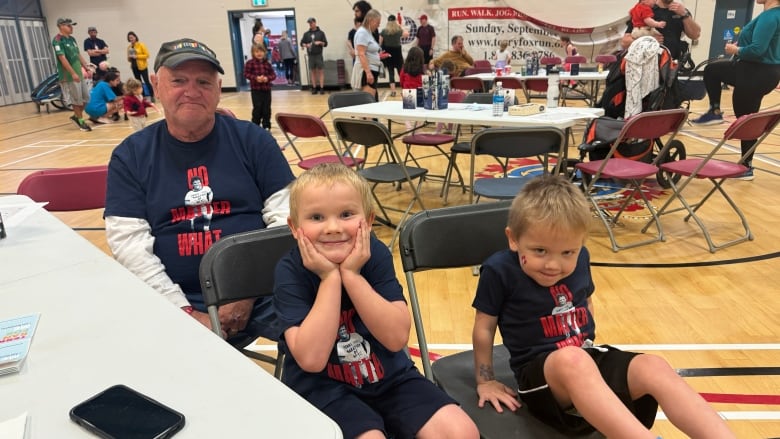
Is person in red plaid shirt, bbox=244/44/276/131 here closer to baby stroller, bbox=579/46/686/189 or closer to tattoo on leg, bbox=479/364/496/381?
baby stroller, bbox=579/46/686/189

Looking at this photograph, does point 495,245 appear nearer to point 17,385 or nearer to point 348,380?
point 348,380

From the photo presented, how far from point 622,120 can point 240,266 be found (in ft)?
13.3

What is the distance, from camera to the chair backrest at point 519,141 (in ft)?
10.9

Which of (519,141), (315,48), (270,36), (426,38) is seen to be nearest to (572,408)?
(519,141)

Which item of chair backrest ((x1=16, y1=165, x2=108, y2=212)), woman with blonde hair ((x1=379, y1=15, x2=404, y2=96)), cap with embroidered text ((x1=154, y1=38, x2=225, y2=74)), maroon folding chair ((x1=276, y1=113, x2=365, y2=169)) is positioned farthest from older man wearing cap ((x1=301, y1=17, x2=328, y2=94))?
cap with embroidered text ((x1=154, y1=38, x2=225, y2=74))

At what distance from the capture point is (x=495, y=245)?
5.87 ft

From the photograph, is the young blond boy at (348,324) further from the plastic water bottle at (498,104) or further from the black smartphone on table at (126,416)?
the plastic water bottle at (498,104)

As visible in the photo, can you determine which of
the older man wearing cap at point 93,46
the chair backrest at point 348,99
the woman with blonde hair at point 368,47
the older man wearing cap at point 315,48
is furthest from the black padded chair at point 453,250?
the older man wearing cap at point 93,46

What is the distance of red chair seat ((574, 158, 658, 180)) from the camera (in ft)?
12.1

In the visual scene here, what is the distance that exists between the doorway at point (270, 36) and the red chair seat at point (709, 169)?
14118mm

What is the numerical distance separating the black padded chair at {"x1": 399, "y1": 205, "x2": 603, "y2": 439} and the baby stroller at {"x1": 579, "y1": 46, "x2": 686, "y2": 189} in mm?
3016

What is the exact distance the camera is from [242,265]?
1.60 m

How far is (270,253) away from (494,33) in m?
15.1

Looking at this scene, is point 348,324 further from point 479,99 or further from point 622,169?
point 479,99
